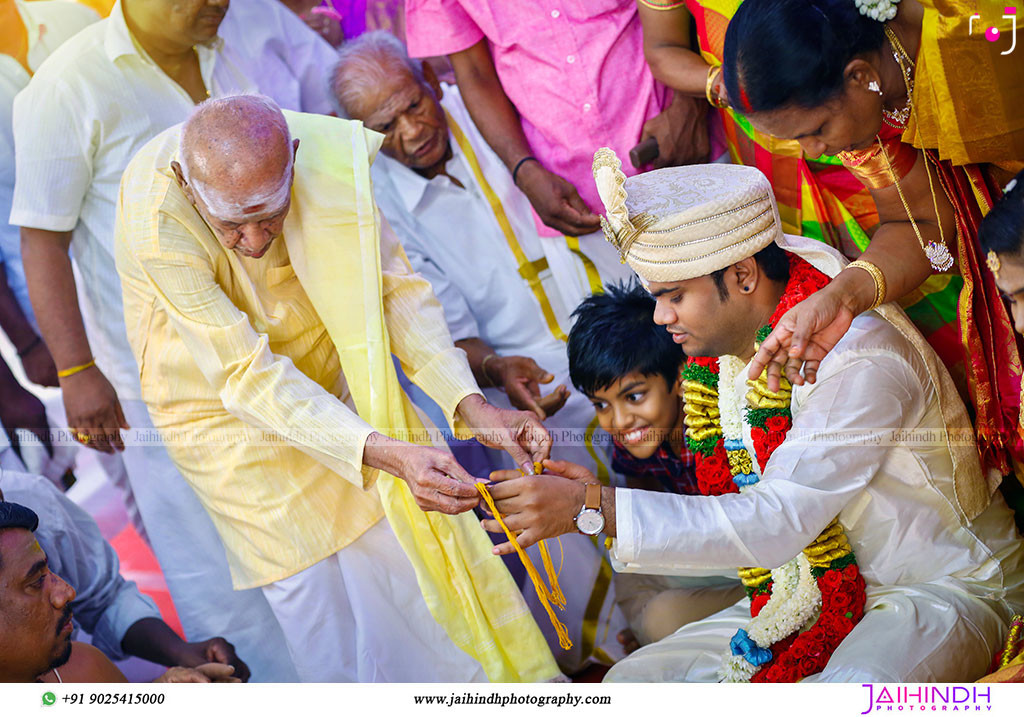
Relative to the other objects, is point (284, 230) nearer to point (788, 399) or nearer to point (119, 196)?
point (119, 196)

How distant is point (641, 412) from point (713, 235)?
0.84m

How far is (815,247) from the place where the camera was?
2.97 m

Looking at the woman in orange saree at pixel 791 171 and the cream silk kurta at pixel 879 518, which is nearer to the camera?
the cream silk kurta at pixel 879 518

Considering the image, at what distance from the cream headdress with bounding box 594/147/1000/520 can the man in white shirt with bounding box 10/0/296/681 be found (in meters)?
1.58

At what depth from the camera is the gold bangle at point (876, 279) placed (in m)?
2.87

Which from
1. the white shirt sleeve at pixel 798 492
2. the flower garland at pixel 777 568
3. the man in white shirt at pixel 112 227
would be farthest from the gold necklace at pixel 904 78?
the man in white shirt at pixel 112 227

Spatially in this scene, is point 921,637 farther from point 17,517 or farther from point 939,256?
point 17,517

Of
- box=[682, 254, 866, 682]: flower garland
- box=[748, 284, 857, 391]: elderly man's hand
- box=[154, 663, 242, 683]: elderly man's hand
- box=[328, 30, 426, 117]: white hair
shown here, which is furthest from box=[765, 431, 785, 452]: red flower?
box=[154, 663, 242, 683]: elderly man's hand

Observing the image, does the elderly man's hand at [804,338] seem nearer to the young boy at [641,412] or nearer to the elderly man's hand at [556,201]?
the young boy at [641,412]

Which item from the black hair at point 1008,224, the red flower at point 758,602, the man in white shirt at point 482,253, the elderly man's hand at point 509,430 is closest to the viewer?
the black hair at point 1008,224

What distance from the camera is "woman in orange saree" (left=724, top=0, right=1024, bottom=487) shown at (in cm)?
271

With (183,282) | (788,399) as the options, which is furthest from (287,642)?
(788,399)

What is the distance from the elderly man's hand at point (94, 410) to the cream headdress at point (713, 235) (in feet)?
6.18

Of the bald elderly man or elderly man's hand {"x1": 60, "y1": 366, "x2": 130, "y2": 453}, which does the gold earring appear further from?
elderly man's hand {"x1": 60, "y1": 366, "x2": 130, "y2": 453}
